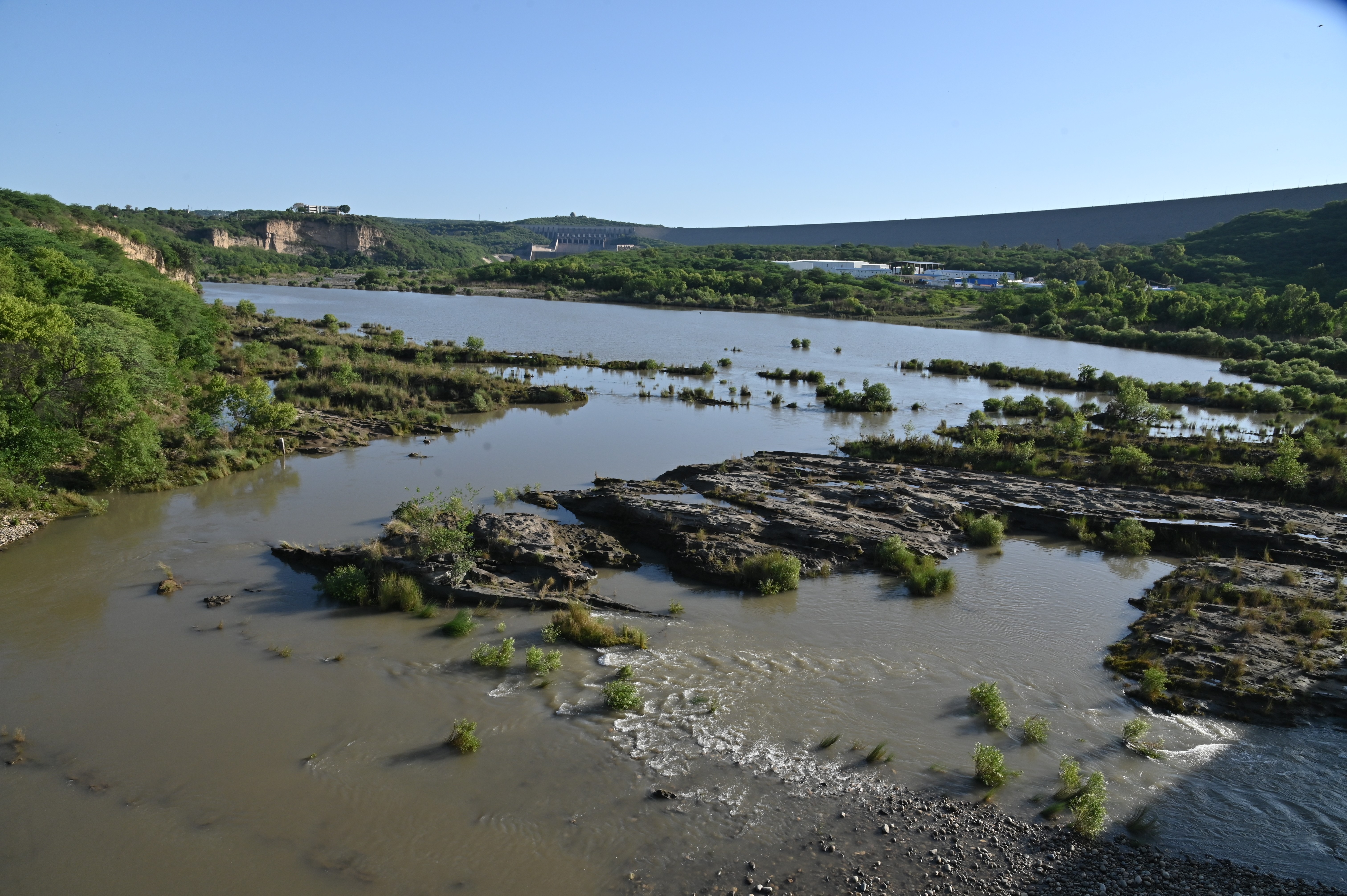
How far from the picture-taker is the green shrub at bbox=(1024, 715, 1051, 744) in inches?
400

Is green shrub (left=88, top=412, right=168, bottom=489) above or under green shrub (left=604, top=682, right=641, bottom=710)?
above

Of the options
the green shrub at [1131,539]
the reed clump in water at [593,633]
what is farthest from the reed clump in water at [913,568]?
the reed clump in water at [593,633]

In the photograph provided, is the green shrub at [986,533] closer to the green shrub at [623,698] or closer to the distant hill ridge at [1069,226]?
the green shrub at [623,698]

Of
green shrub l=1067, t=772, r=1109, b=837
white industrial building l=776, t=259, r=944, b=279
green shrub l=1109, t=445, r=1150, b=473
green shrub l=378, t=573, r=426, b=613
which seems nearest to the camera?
green shrub l=1067, t=772, r=1109, b=837

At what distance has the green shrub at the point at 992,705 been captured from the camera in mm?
10469

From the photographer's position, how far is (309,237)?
169 m

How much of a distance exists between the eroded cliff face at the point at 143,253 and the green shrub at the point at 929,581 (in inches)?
2744

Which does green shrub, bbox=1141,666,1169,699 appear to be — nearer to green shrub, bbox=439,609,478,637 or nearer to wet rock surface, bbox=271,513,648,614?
wet rock surface, bbox=271,513,648,614

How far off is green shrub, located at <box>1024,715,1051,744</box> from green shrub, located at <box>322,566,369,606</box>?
35.2ft

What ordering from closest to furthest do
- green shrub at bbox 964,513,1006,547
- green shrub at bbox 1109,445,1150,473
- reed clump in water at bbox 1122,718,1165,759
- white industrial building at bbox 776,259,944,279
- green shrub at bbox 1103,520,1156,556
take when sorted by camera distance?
reed clump in water at bbox 1122,718,1165,759
green shrub at bbox 1103,520,1156,556
green shrub at bbox 964,513,1006,547
green shrub at bbox 1109,445,1150,473
white industrial building at bbox 776,259,944,279

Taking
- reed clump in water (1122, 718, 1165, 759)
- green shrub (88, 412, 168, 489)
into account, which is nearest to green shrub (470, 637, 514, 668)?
reed clump in water (1122, 718, 1165, 759)

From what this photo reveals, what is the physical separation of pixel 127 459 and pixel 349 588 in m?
9.06

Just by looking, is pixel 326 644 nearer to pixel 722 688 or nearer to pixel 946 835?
pixel 722 688

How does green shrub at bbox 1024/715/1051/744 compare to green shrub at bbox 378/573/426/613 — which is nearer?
green shrub at bbox 1024/715/1051/744
